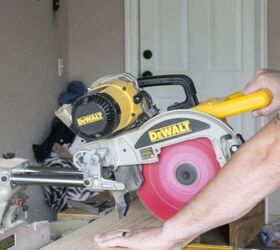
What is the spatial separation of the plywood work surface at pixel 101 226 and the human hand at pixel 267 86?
17.1 inches

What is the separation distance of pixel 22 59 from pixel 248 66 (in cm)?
153

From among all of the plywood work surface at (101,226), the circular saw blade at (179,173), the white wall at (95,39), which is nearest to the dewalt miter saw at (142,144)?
the circular saw blade at (179,173)

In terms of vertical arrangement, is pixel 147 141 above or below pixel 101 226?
above

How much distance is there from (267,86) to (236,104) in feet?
0.64

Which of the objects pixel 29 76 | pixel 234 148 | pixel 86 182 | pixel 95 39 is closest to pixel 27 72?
pixel 29 76

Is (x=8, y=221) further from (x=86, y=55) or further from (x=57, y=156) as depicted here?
(x=86, y=55)

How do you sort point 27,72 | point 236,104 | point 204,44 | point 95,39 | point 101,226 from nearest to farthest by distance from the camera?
point 236,104
point 101,226
point 27,72
point 204,44
point 95,39

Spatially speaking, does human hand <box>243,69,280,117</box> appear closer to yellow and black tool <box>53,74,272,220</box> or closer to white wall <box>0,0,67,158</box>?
yellow and black tool <box>53,74,272,220</box>

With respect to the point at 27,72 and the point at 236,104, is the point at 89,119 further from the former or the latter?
the point at 27,72

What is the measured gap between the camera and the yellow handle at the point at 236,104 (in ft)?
4.47

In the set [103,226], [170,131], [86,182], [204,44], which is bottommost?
[103,226]

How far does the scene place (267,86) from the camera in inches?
61.2

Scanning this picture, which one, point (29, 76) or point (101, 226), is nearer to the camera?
point (101, 226)

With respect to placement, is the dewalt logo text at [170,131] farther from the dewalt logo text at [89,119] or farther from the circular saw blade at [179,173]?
the dewalt logo text at [89,119]
